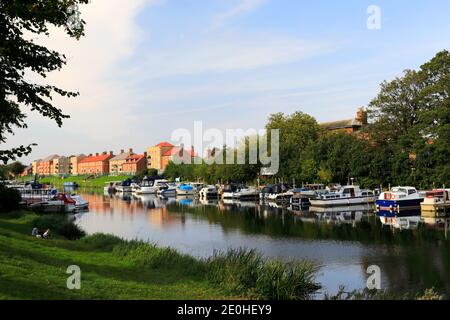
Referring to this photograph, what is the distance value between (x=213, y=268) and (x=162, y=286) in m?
2.62

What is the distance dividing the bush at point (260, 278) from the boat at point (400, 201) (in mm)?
Result: 33884

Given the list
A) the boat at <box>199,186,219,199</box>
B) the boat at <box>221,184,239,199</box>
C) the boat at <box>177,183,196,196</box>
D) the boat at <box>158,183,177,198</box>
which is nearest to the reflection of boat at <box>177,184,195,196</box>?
the boat at <box>177,183,196,196</box>

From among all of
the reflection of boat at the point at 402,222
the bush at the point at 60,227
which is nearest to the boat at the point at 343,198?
the reflection of boat at the point at 402,222

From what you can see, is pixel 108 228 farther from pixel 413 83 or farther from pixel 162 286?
pixel 413 83

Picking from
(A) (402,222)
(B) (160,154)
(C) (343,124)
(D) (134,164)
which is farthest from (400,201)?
(D) (134,164)

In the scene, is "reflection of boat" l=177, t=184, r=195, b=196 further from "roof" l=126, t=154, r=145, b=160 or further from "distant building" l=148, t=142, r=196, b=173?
"roof" l=126, t=154, r=145, b=160

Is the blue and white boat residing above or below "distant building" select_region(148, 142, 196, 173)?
below

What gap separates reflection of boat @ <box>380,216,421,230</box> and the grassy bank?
2274 centimetres

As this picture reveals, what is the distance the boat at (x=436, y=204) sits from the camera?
4478 cm

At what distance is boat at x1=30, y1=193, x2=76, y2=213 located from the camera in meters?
53.2

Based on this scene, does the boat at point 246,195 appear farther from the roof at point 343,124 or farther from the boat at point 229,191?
the roof at point 343,124

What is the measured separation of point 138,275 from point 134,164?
17947 centimetres

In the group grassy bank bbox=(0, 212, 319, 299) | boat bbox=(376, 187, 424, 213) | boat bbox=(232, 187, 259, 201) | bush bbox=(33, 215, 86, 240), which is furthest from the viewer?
boat bbox=(232, 187, 259, 201)

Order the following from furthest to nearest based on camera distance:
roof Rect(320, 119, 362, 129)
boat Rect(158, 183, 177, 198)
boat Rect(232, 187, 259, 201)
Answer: roof Rect(320, 119, 362, 129) → boat Rect(158, 183, 177, 198) → boat Rect(232, 187, 259, 201)
